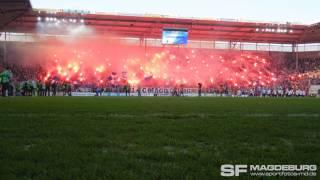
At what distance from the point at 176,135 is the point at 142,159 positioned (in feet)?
8.72

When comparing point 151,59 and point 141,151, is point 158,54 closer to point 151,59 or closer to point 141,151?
point 151,59

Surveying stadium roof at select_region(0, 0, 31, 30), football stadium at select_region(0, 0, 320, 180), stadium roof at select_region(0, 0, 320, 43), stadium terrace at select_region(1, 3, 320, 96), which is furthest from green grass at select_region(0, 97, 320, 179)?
A: stadium roof at select_region(0, 0, 320, 43)

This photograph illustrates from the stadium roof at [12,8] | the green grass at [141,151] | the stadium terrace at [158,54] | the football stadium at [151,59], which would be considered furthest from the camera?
the stadium terrace at [158,54]

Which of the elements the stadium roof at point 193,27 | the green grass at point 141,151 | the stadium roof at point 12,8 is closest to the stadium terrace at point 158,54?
the stadium roof at point 193,27

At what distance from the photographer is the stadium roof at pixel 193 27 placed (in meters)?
62.0

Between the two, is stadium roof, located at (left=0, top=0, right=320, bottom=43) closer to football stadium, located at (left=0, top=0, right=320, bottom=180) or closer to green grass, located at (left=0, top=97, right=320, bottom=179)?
football stadium, located at (left=0, top=0, right=320, bottom=180)

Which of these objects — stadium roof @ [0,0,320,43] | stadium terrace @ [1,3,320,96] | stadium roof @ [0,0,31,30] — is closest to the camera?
stadium roof @ [0,0,31,30]

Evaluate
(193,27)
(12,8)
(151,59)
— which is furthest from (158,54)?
(12,8)

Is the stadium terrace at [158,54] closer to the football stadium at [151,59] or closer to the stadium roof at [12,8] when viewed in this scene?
the football stadium at [151,59]

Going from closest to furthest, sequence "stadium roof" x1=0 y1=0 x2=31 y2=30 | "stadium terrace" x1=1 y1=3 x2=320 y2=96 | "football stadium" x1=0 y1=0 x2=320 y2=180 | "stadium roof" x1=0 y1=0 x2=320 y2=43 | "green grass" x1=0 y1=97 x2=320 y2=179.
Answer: "green grass" x1=0 y1=97 x2=320 y2=179, "stadium roof" x1=0 y1=0 x2=31 y2=30, "football stadium" x1=0 y1=0 x2=320 y2=180, "stadium roof" x1=0 y1=0 x2=320 y2=43, "stadium terrace" x1=1 y1=3 x2=320 y2=96

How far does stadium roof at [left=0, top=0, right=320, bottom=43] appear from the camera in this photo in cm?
6200

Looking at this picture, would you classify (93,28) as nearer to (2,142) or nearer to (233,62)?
(233,62)

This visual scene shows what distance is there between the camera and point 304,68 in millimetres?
76250

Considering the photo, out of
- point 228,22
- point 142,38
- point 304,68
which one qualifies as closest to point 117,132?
point 228,22
